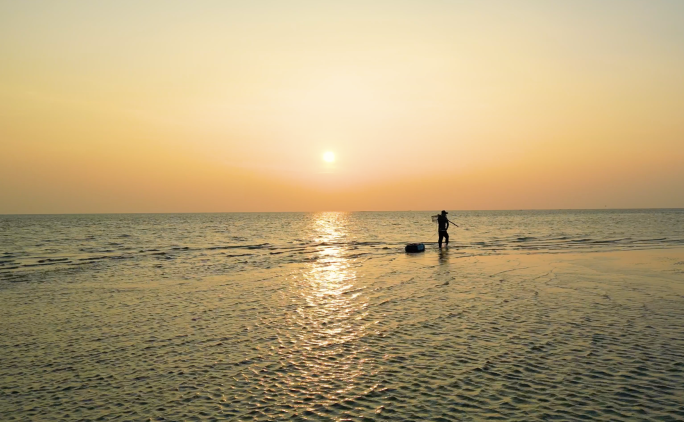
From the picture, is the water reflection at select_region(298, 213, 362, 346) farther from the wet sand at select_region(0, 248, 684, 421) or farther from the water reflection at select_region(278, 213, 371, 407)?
the wet sand at select_region(0, 248, 684, 421)

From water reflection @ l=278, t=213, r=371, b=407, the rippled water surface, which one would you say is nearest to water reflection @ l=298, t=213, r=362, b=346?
water reflection @ l=278, t=213, r=371, b=407

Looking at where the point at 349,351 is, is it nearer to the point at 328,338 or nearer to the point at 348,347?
the point at 348,347

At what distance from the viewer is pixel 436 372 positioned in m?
12.0

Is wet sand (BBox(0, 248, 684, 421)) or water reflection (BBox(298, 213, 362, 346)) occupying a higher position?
wet sand (BBox(0, 248, 684, 421))

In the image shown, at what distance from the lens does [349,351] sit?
14125 millimetres

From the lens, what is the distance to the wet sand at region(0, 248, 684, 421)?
10094mm

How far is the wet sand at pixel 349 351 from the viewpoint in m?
10.1

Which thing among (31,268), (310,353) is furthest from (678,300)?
(31,268)

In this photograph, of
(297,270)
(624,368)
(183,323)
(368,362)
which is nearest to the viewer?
(624,368)

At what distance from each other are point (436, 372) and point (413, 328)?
475 centimetres

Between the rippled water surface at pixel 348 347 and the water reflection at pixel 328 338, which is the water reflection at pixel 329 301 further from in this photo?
the rippled water surface at pixel 348 347

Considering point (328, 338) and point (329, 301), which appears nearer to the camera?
point (328, 338)

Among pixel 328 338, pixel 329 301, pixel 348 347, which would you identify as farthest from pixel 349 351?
pixel 329 301

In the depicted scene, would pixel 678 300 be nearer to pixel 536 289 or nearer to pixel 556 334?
pixel 536 289
